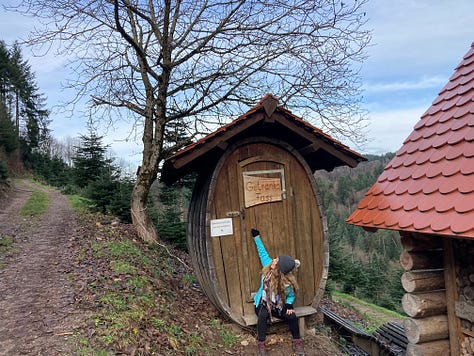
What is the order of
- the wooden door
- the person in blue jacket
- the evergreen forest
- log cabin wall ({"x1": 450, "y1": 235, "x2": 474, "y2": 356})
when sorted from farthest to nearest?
the evergreen forest
the wooden door
the person in blue jacket
log cabin wall ({"x1": 450, "y1": 235, "x2": 474, "y2": 356})

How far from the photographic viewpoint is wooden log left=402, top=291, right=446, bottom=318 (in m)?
3.53

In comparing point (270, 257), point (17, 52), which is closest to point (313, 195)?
point (270, 257)

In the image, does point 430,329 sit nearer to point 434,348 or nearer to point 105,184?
point 434,348

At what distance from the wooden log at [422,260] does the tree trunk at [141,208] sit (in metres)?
7.61

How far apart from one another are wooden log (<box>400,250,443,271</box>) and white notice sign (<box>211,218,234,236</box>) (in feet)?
7.72

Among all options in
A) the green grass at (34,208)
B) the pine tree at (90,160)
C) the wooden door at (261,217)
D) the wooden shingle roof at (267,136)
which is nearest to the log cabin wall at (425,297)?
the wooden door at (261,217)

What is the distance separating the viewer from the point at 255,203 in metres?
5.18

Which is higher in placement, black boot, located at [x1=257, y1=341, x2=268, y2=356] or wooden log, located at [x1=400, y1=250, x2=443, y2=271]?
wooden log, located at [x1=400, y1=250, x2=443, y2=271]

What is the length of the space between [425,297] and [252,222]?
2471mm

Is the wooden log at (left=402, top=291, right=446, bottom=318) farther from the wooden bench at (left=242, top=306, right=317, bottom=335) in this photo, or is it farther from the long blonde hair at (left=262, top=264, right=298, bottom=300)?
the wooden bench at (left=242, top=306, right=317, bottom=335)

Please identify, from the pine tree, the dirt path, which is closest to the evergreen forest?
the pine tree

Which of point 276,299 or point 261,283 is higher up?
point 261,283

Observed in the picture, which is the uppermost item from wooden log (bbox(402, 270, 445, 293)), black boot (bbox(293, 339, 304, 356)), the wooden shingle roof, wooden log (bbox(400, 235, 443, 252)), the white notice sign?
the wooden shingle roof

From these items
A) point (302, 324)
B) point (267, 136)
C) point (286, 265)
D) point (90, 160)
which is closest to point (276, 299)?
point (286, 265)
